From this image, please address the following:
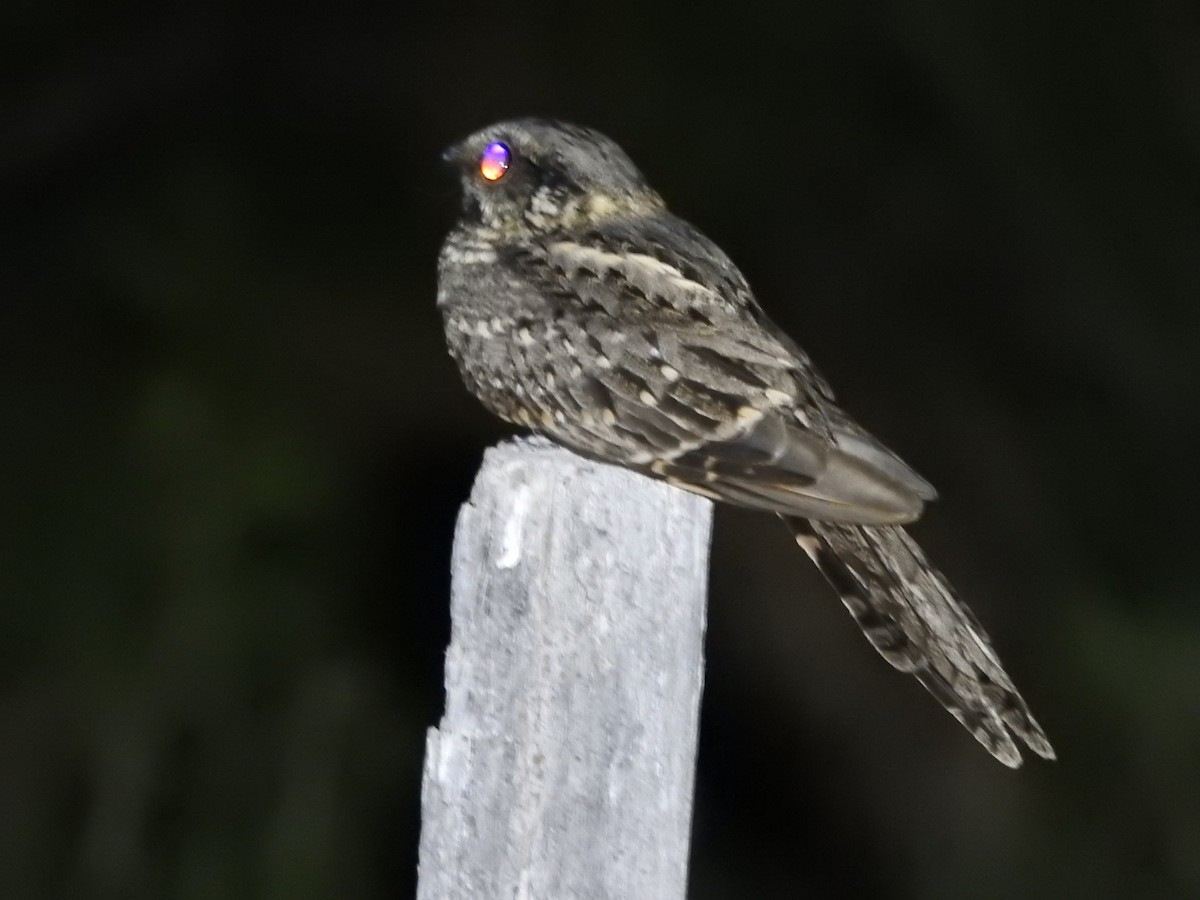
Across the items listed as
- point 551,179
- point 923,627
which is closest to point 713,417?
point 923,627

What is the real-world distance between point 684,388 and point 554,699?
0.63 metres

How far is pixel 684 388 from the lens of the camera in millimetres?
1709

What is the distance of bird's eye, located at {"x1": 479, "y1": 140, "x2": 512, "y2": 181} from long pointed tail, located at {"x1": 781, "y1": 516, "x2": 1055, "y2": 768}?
2.37 feet

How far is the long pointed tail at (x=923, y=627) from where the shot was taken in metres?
1.58

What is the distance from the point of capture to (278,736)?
348 cm

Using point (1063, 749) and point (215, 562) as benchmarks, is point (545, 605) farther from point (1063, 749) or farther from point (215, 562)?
point (1063, 749)

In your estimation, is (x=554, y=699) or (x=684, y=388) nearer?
(x=554, y=699)

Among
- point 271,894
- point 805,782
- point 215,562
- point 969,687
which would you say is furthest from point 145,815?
point 969,687

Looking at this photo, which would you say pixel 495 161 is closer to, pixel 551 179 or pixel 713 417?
pixel 551 179

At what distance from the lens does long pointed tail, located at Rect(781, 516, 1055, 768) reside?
5.20 feet

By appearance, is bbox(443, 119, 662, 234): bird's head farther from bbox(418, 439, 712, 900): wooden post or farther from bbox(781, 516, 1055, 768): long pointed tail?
bbox(418, 439, 712, 900): wooden post

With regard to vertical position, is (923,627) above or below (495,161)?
below

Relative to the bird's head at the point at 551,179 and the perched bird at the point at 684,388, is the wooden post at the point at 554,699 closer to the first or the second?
the perched bird at the point at 684,388

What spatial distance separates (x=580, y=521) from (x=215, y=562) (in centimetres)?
240
